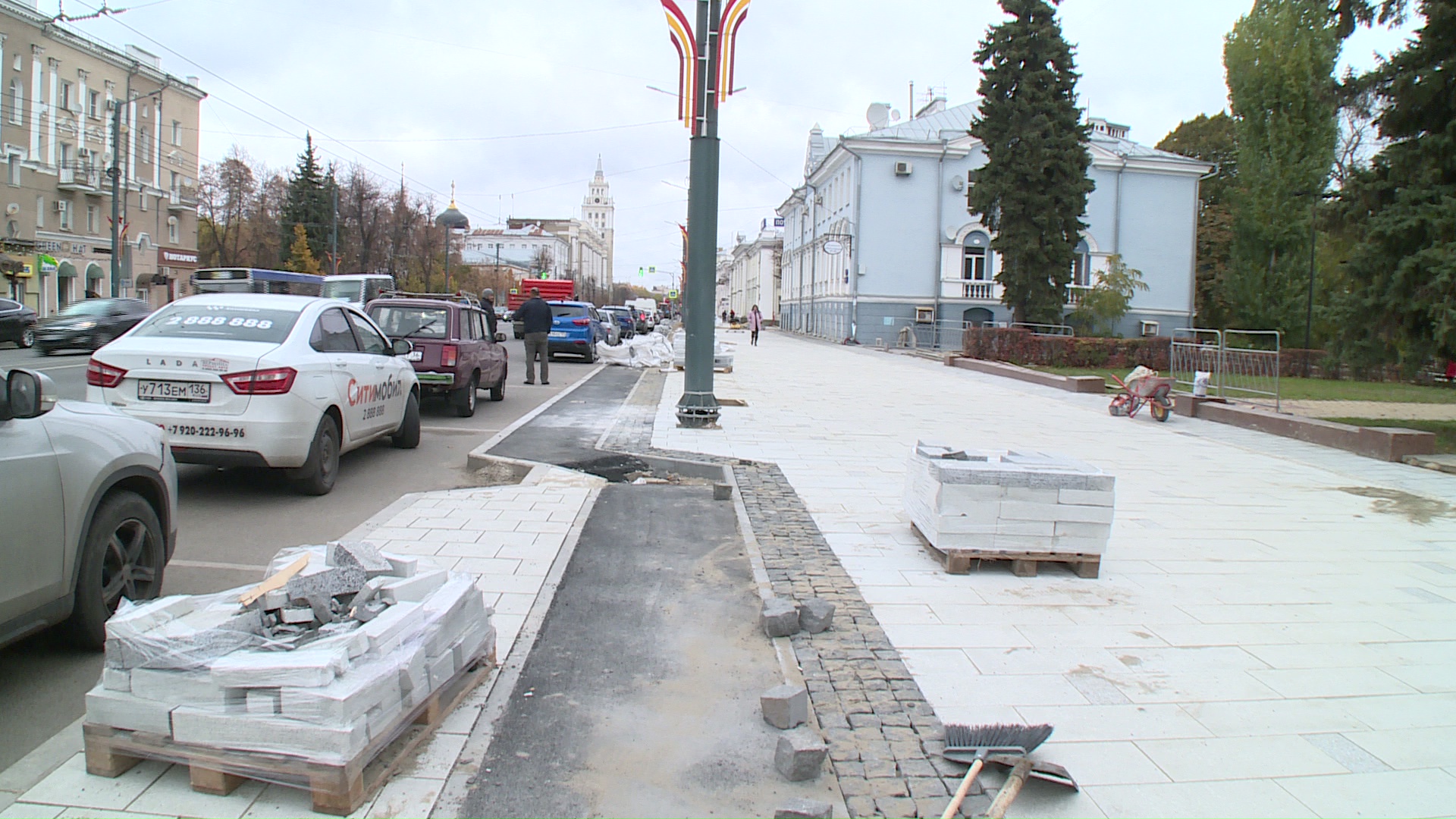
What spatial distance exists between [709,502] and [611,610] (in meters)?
3.14

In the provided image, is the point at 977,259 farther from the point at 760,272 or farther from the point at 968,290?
the point at 760,272

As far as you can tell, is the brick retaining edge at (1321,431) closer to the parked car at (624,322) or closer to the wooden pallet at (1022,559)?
the wooden pallet at (1022,559)

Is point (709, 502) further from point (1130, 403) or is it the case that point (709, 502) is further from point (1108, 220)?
point (1108, 220)

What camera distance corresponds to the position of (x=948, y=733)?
371cm

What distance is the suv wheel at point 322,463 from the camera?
26.2ft

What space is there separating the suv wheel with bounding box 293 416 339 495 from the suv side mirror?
3.97 metres

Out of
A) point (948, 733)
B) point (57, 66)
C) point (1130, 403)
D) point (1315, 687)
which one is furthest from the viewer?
point (57, 66)

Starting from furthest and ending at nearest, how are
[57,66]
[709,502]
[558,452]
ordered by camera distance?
[57,66] < [558,452] < [709,502]

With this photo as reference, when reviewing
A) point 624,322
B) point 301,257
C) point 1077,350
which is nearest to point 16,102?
point 301,257

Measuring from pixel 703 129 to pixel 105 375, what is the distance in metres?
7.64

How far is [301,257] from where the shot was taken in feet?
196

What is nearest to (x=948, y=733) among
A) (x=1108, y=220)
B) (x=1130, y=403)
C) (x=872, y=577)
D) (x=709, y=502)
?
(x=872, y=577)

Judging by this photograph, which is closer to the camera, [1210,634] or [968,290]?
[1210,634]

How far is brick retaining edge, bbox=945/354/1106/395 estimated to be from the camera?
70.2ft
